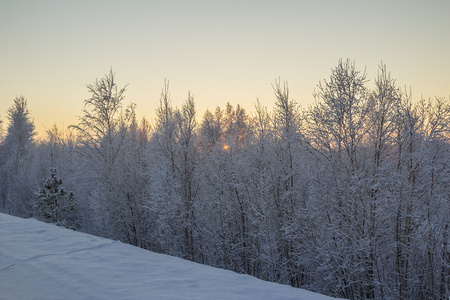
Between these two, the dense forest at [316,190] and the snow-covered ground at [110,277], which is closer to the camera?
the snow-covered ground at [110,277]

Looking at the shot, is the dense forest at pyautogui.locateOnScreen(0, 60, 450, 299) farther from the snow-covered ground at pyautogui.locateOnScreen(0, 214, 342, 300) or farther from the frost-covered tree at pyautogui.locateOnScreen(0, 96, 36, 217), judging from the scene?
the frost-covered tree at pyautogui.locateOnScreen(0, 96, 36, 217)

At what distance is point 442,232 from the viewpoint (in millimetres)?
10672

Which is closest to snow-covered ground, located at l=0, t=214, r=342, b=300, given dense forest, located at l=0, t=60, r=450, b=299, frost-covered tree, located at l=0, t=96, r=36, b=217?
dense forest, located at l=0, t=60, r=450, b=299

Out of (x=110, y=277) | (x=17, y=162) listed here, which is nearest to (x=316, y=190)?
(x=110, y=277)

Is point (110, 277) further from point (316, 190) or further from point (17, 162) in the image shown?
point (17, 162)

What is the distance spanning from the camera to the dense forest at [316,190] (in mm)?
10969

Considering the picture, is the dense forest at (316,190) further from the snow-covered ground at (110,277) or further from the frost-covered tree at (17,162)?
the frost-covered tree at (17,162)

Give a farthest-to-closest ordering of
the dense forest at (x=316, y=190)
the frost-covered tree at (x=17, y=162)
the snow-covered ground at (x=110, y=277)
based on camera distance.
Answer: the frost-covered tree at (x=17, y=162)
the dense forest at (x=316, y=190)
the snow-covered ground at (x=110, y=277)

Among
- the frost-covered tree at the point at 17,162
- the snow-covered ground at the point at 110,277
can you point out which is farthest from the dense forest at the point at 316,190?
the frost-covered tree at the point at 17,162

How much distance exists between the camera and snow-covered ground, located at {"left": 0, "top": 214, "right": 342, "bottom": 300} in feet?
12.3

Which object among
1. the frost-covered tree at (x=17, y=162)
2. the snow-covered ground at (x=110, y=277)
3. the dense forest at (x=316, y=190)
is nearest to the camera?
the snow-covered ground at (x=110, y=277)

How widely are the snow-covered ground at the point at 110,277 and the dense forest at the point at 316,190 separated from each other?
24.4ft

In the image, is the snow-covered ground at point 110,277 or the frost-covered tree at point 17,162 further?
the frost-covered tree at point 17,162

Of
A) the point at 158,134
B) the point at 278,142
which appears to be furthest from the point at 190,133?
the point at 278,142
